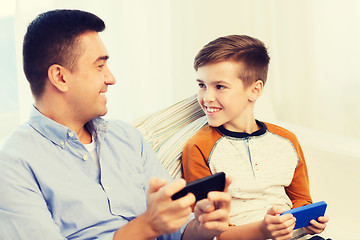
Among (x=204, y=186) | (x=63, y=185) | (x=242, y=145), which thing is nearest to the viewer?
(x=204, y=186)

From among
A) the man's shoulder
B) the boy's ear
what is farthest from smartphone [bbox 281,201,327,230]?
the man's shoulder

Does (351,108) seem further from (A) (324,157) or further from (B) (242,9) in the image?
(A) (324,157)

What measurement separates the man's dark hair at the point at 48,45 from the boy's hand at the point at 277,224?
2.13 ft

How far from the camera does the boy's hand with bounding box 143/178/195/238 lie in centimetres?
104

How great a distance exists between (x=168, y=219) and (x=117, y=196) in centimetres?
29

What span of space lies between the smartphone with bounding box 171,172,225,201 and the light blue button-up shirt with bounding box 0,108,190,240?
0.25 m

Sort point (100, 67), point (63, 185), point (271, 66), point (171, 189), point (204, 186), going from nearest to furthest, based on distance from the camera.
→ point (171, 189) < point (204, 186) < point (63, 185) < point (100, 67) < point (271, 66)

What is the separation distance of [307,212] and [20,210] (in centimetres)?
77

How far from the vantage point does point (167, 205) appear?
1.05m

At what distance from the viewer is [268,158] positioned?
1.64 meters

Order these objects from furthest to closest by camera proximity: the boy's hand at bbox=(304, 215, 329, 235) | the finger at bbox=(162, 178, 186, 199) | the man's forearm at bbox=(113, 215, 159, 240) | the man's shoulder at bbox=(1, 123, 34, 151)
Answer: the boy's hand at bbox=(304, 215, 329, 235) → the man's shoulder at bbox=(1, 123, 34, 151) → the man's forearm at bbox=(113, 215, 159, 240) → the finger at bbox=(162, 178, 186, 199)

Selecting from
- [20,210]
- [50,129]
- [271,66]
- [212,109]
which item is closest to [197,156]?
[212,109]

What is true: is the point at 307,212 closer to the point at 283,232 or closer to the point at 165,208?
the point at 283,232

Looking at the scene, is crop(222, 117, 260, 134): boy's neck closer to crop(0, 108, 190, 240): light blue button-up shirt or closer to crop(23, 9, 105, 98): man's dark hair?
crop(0, 108, 190, 240): light blue button-up shirt
